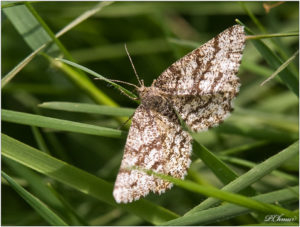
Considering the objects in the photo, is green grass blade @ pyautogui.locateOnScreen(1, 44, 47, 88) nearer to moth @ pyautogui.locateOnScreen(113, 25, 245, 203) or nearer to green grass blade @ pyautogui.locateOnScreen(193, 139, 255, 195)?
moth @ pyautogui.locateOnScreen(113, 25, 245, 203)

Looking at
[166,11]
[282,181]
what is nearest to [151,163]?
[282,181]

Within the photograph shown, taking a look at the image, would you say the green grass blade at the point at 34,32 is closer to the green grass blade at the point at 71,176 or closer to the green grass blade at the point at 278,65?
the green grass blade at the point at 71,176

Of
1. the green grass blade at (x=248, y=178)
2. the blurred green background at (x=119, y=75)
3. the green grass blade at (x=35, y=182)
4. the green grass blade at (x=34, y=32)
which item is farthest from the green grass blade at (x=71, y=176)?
the blurred green background at (x=119, y=75)

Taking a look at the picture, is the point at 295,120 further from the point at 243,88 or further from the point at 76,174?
the point at 76,174

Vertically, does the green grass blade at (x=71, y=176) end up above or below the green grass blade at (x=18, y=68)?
below

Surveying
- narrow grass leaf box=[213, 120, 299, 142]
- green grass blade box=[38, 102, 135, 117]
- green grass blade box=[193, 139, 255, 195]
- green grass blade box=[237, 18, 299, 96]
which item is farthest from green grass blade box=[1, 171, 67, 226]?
green grass blade box=[237, 18, 299, 96]

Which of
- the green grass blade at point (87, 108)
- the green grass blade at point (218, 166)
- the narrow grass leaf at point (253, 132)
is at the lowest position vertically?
the narrow grass leaf at point (253, 132)

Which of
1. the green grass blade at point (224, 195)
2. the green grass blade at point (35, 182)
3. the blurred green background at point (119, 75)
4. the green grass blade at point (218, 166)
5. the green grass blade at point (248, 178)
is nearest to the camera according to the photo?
the green grass blade at point (224, 195)
